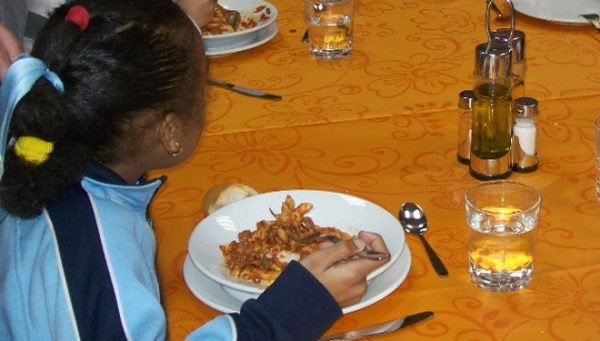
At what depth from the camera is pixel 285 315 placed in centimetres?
100

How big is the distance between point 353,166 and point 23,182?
1.68ft

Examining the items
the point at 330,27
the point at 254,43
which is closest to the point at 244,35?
the point at 254,43

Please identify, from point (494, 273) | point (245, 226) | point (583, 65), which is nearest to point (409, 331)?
point (494, 273)

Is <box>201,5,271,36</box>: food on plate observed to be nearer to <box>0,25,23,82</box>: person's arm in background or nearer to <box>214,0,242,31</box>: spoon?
<box>214,0,242,31</box>: spoon

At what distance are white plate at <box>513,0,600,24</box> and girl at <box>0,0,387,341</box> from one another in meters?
0.87

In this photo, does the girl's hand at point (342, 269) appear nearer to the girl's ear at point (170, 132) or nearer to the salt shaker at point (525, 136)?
the girl's ear at point (170, 132)

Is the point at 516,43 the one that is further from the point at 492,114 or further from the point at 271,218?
the point at 271,218

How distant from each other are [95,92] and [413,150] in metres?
0.55

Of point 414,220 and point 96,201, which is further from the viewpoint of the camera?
point 414,220

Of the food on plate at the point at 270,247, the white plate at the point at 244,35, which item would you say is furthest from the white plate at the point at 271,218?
the white plate at the point at 244,35

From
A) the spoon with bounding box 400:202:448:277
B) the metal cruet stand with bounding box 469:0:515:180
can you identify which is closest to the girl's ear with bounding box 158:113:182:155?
the spoon with bounding box 400:202:448:277

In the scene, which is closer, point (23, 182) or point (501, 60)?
point (23, 182)

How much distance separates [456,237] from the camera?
1.15m

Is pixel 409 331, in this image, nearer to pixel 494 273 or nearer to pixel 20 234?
pixel 494 273
